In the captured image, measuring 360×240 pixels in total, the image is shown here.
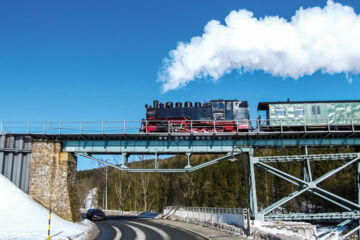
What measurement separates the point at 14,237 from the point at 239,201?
4463 centimetres

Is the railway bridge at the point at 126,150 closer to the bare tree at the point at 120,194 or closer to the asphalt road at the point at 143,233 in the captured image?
the asphalt road at the point at 143,233

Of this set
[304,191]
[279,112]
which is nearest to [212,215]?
[304,191]

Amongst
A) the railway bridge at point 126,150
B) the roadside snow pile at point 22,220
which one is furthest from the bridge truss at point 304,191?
the roadside snow pile at point 22,220

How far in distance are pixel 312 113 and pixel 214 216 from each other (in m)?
13.8

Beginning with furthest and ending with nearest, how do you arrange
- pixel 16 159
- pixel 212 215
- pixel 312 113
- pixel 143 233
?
pixel 312 113 < pixel 16 159 < pixel 212 215 < pixel 143 233

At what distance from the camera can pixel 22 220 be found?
1833 cm

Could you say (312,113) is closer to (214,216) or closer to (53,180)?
(214,216)

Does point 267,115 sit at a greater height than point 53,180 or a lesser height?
greater

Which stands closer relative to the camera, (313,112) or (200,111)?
(313,112)

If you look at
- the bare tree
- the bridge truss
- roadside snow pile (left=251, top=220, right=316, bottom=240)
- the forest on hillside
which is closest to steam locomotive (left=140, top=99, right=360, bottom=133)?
the bridge truss

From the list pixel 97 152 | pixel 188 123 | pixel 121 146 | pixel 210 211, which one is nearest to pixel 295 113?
pixel 188 123

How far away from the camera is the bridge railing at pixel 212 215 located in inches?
787

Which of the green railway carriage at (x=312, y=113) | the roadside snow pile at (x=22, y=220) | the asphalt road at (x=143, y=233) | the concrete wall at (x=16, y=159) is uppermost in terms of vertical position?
the green railway carriage at (x=312, y=113)

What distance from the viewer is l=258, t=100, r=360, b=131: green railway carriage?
29.4 m
